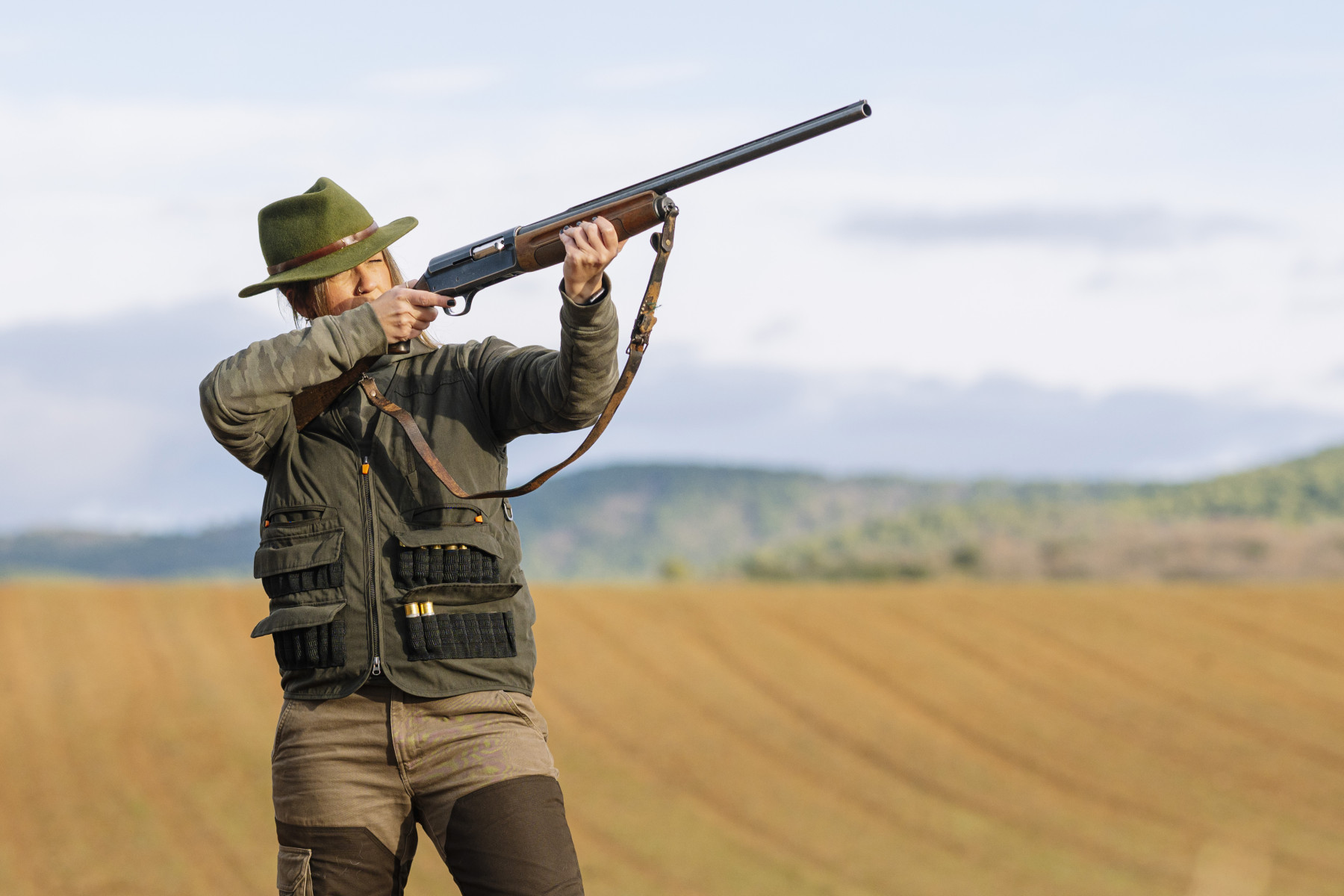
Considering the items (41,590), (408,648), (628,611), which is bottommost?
(628,611)

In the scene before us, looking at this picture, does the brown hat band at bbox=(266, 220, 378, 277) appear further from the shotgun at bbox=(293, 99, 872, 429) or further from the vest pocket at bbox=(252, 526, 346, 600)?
the vest pocket at bbox=(252, 526, 346, 600)

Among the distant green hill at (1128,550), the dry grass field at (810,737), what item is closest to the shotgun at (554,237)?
the dry grass field at (810,737)

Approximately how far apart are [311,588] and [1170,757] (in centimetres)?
1405

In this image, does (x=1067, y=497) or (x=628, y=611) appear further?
(x=1067, y=497)

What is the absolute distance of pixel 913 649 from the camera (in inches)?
760

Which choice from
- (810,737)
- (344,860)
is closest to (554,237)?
(344,860)

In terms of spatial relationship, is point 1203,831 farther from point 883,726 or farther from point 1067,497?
point 1067,497

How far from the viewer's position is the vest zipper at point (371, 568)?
9.59ft

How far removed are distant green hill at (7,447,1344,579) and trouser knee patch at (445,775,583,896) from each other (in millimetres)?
921

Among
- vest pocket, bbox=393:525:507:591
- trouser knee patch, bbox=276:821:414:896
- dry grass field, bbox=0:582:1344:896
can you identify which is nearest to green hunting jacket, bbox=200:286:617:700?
vest pocket, bbox=393:525:507:591

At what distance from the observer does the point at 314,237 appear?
3182 millimetres

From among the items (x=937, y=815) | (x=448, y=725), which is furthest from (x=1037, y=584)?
(x=448, y=725)

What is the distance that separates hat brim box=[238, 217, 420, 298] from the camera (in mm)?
3143

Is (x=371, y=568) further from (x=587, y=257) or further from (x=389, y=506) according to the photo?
(x=587, y=257)
